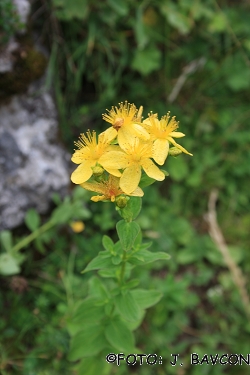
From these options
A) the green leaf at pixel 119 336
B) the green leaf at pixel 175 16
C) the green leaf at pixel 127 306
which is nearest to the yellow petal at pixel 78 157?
the green leaf at pixel 127 306

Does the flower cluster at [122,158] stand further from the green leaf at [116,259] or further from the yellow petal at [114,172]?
the green leaf at [116,259]

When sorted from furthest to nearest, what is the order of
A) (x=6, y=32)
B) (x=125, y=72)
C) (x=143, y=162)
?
(x=125, y=72), (x=6, y=32), (x=143, y=162)

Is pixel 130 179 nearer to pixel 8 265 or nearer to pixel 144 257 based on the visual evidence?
pixel 144 257

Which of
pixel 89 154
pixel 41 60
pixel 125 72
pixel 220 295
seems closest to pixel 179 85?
pixel 125 72

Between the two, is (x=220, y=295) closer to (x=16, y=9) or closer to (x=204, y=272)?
(x=204, y=272)

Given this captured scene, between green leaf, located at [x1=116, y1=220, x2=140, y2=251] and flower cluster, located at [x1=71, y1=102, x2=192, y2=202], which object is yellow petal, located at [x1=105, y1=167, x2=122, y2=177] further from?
green leaf, located at [x1=116, y1=220, x2=140, y2=251]

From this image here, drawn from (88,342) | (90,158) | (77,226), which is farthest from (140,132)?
(77,226)

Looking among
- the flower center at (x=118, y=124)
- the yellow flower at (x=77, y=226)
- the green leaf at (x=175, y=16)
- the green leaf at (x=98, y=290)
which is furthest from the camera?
the green leaf at (x=175, y=16)

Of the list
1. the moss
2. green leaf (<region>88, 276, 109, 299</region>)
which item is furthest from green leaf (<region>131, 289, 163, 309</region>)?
the moss
